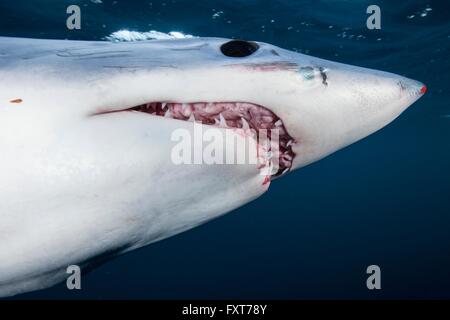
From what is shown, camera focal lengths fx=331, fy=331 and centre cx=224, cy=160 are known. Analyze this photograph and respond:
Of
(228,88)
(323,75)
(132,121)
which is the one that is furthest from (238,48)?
(132,121)

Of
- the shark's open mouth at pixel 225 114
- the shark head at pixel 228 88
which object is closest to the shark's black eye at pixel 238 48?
the shark head at pixel 228 88

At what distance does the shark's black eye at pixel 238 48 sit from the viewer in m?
1.40

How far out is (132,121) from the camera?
1252mm

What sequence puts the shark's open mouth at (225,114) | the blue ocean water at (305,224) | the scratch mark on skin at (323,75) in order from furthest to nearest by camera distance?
the blue ocean water at (305,224), the shark's open mouth at (225,114), the scratch mark on skin at (323,75)

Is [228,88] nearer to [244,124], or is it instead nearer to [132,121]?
[244,124]

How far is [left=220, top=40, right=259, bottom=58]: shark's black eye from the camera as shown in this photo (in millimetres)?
1398

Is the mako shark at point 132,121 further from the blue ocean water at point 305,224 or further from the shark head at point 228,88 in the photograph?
the blue ocean water at point 305,224

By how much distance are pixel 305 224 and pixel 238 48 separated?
44646 millimetres

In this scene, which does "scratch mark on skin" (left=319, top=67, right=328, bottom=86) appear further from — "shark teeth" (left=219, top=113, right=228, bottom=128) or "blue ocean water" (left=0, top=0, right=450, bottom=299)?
"blue ocean water" (left=0, top=0, right=450, bottom=299)

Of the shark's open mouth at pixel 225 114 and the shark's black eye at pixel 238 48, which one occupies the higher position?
the shark's black eye at pixel 238 48

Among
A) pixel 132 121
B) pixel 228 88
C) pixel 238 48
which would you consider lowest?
pixel 132 121

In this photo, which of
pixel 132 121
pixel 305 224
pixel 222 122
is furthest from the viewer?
pixel 305 224

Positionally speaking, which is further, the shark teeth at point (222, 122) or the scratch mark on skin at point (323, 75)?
the shark teeth at point (222, 122)
